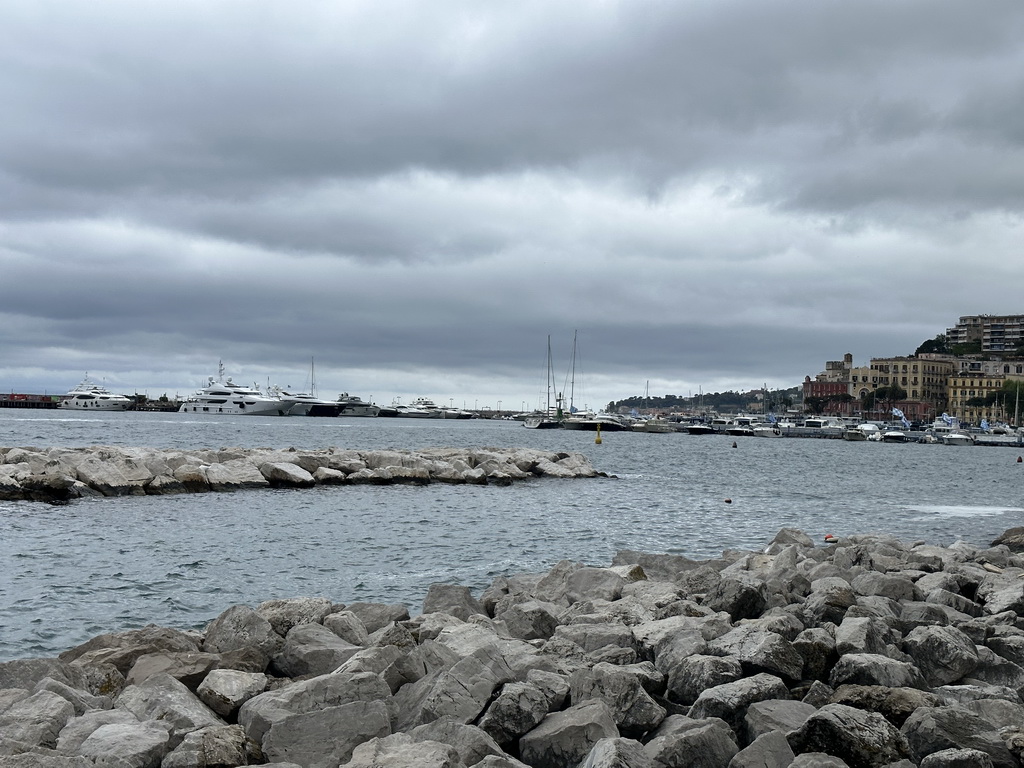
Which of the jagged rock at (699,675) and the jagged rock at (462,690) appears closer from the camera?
the jagged rock at (462,690)

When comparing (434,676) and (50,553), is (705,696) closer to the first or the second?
(434,676)

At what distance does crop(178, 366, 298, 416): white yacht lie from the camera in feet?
504

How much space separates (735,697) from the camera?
7.07 meters

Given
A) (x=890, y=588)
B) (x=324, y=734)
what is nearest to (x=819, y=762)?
(x=324, y=734)

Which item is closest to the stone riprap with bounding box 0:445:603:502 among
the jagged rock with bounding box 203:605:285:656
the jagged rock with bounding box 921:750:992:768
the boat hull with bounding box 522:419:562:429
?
the jagged rock with bounding box 203:605:285:656

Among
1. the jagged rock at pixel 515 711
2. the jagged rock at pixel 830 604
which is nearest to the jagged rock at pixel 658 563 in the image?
the jagged rock at pixel 830 604

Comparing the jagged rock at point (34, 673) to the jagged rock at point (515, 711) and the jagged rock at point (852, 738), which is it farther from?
the jagged rock at point (852, 738)

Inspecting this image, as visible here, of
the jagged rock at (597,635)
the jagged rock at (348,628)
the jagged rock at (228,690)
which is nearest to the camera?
the jagged rock at (228,690)

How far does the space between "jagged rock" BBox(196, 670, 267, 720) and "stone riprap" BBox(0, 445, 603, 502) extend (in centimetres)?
1922

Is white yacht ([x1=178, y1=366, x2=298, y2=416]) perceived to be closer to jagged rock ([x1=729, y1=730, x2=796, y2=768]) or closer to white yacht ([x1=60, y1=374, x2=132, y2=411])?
white yacht ([x1=60, y1=374, x2=132, y2=411])

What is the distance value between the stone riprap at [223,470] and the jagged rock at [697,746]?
879 inches

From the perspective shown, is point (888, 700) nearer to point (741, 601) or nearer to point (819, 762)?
point (819, 762)

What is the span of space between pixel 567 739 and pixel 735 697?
1471mm

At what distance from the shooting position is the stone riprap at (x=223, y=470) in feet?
84.2
